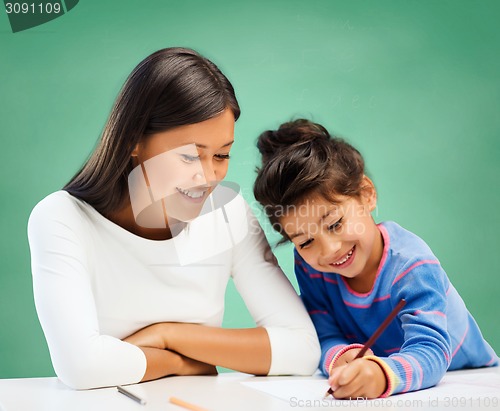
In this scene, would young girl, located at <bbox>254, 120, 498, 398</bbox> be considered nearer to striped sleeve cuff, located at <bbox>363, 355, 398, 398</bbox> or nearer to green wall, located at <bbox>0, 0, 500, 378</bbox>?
striped sleeve cuff, located at <bbox>363, 355, 398, 398</bbox>

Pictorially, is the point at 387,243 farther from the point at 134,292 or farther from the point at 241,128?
the point at 241,128

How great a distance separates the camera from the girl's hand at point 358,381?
1.04 m

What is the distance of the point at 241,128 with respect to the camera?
7.81 feet

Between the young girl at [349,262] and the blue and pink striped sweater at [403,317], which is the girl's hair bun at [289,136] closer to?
the young girl at [349,262]

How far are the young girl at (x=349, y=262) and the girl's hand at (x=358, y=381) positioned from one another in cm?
9

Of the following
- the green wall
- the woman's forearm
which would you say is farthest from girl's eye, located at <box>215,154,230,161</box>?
the green wall

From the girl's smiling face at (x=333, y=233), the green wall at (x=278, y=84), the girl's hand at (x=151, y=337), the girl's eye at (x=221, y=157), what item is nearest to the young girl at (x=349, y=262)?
the girl's smiling face at (x=333, y=233)

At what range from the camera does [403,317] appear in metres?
1.20

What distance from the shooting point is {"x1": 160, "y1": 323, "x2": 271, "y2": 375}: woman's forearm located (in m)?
1.22

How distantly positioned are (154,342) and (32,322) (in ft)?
4.21

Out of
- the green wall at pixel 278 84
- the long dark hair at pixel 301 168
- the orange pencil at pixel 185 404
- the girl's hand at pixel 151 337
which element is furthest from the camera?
the green wall at pixel 278 84

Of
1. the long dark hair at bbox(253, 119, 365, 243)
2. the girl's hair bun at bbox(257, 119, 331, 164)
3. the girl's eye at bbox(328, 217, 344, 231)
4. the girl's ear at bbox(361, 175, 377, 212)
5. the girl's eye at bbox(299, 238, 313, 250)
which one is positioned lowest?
the girl's eye at bbox(299, 238, 313, 250)

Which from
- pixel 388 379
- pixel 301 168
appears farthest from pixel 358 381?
pixel 301 168

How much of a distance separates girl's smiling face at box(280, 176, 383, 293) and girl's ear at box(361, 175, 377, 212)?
0.12ft
